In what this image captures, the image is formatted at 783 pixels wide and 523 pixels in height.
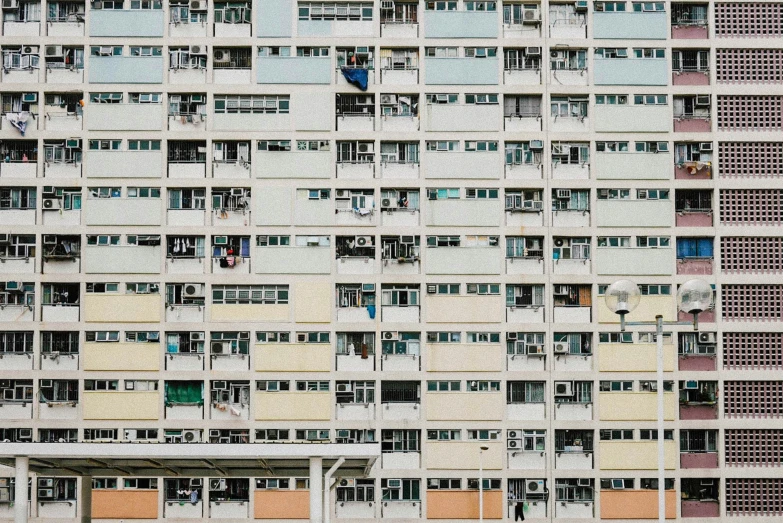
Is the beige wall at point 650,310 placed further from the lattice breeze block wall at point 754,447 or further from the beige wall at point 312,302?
the beige wall at point 312,302

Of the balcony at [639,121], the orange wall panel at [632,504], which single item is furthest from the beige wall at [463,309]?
the balcony at [639,121]

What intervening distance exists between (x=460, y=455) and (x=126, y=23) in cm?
1734

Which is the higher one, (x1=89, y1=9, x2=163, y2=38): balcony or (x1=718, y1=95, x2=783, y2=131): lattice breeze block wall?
(x1=89, y1=9, x2=163, y2=38): balcony

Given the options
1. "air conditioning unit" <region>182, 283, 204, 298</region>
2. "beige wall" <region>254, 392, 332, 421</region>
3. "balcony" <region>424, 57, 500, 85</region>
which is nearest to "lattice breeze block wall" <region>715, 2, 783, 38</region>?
"balcony" <region>424, 57, 500, 85</region>

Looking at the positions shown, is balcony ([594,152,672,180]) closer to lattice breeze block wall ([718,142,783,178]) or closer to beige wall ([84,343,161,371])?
lattice breeze block wall ([718,142,783,178])

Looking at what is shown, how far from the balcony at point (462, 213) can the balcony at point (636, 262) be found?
11.4 ft

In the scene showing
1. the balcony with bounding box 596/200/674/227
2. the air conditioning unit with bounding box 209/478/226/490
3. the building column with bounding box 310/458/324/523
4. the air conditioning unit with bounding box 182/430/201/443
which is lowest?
the air conditioning unit with bounding box 209/478/226/490

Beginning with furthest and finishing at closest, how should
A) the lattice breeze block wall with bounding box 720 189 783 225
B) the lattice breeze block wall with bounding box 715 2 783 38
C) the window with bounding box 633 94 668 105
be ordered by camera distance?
1. the lattice breeze block wall with bounding box 715 2 783 38
2. the window with bounding box 633 94 668 105
3. the lattice breeze block wall with bounding box 720 189 783 225

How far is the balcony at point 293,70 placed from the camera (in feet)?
120

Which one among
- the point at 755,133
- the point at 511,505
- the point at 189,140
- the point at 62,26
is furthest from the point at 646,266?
the point at 62,26

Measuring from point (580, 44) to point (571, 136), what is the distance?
2.98 m

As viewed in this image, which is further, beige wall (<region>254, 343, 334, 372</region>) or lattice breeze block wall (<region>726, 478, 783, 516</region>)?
beige wall (<region>254, 343, 334, 372</region>)

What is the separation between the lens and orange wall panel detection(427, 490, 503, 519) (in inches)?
1390

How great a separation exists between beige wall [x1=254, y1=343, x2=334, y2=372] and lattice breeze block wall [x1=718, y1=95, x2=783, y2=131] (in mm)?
14512
